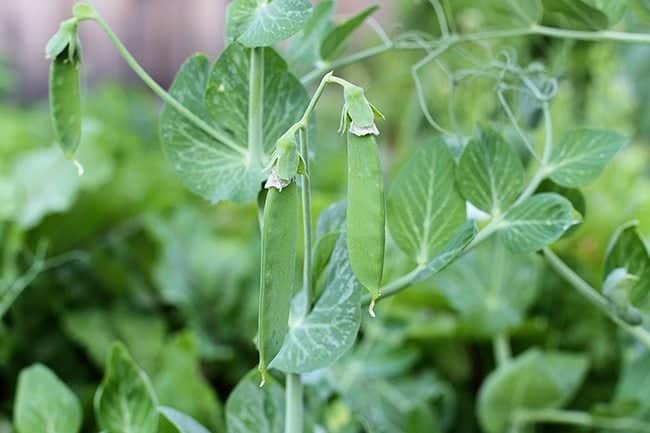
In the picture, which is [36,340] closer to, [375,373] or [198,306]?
[198,306]

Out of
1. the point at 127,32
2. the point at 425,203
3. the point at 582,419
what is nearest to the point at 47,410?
the point at 425,203

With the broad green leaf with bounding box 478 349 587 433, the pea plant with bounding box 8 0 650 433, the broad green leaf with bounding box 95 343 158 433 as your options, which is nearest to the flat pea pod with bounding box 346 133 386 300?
the pea plant with bounding box 8 0 650 433

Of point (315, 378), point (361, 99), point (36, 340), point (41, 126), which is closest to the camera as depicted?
point (361, 99)

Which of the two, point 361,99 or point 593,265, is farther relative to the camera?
point 593,265

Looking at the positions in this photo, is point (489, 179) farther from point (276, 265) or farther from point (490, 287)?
point (490, 287)

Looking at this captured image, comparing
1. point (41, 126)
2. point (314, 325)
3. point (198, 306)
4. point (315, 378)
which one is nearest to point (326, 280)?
point (314, 325)

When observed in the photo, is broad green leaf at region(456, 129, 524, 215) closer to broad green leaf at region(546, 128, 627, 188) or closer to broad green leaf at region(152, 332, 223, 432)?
→ broad green leaf at region(546, 128, 627, 188)

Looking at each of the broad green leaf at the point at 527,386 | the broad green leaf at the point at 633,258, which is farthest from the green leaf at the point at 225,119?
the broad green leaf at the point at 527,386
